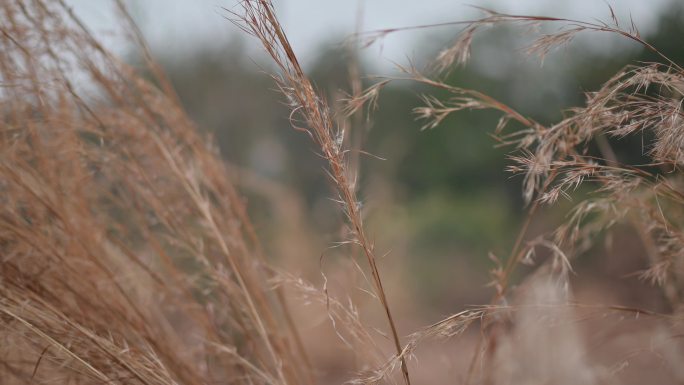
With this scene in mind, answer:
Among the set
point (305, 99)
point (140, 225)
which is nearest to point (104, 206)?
point (140, 225)

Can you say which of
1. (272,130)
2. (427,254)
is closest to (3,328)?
(427,254)

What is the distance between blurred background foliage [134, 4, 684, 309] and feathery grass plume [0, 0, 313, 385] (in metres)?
3.87

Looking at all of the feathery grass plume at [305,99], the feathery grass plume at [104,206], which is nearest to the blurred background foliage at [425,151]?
the feathery grass plume at [104,206]

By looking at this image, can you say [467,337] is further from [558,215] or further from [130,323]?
[130,323]

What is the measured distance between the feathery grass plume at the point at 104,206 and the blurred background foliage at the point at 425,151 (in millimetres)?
3872

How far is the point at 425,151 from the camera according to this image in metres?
10.8

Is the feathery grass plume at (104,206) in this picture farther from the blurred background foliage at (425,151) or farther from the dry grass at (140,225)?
the blurred background foliage at (425,151)

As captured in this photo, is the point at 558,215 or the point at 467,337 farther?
the point at 558,215

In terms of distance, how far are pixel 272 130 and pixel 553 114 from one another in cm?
433

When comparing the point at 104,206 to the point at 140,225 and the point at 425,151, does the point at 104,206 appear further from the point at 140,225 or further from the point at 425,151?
the point at 425,151

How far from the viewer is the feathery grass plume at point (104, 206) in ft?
4.26

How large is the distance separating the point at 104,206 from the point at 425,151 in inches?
371

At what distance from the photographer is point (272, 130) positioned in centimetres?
1032

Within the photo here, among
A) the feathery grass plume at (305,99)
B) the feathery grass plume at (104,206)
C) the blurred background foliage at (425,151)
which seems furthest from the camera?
the blurred background foliage at (425,151)
